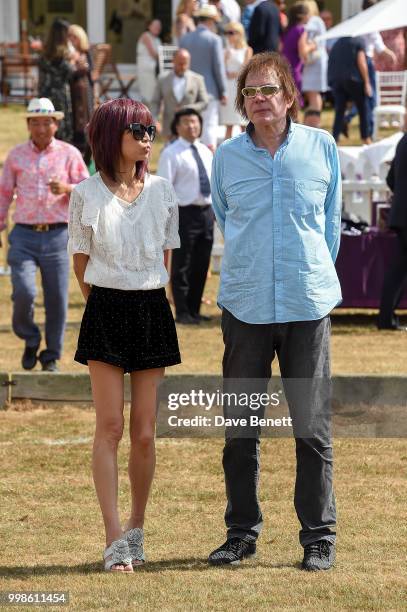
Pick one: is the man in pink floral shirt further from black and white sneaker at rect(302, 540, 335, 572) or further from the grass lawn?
black and white sneaker at rect(302, 540, 335, 572)

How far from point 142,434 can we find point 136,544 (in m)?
0.43

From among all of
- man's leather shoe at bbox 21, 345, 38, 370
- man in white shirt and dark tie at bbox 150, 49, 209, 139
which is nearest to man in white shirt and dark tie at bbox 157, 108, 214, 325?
man's leather shoe at bbox 21, 345, 38, 370

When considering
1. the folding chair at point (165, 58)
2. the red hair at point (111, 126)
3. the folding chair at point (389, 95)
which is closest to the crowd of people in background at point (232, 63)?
the folding chair at point (389, 95)

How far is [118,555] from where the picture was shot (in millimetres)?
5727

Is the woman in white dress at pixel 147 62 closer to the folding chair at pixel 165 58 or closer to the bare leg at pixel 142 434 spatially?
the folding chair at pixel 165 58

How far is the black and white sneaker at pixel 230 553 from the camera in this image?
19.1 ft

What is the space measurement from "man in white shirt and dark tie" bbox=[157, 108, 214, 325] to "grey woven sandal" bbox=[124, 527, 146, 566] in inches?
253

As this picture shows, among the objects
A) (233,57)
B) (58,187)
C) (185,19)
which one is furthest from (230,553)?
(185,19)

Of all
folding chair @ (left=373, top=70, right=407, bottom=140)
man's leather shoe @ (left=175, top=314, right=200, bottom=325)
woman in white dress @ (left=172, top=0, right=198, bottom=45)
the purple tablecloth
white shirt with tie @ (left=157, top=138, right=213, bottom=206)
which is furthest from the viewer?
folding chair @ (left=373, top=70, right=407, bottom=140)

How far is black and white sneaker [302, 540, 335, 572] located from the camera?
570 centimetres

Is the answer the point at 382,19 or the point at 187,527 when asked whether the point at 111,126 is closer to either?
the point at 187,527

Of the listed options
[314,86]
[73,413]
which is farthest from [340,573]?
[314,86]

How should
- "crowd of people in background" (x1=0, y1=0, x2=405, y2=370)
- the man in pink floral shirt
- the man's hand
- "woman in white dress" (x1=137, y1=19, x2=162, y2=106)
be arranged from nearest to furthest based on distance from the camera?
1. the man's hand
2. the man in pink floral shirt
3. "crowd of people in background" (x1=0, y1=0, x2=405, y2=370)
4. "woman in white dress" (x1=137, y1=19, x2=162, y2=106)

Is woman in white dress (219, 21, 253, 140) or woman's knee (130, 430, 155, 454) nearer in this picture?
woman's knee (130, 430, 155, 454)
